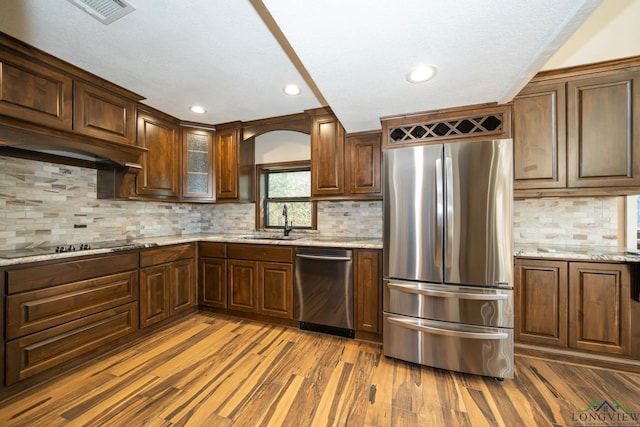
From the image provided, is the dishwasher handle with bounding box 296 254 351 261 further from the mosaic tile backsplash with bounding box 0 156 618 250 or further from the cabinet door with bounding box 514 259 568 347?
the cabinet door with bounding box 514 259 568 347

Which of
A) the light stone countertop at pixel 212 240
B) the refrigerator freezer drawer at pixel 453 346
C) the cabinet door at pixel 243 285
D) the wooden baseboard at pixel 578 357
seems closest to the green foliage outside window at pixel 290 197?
the light stone countertop at pixel 212 240

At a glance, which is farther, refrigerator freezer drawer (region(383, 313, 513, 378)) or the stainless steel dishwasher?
the stainless steel dishwasher

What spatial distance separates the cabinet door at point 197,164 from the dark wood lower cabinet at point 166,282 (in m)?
0.69

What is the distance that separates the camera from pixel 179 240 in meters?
2.74

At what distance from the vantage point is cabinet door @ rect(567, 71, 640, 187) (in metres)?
1.87

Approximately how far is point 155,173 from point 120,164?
0.43 m

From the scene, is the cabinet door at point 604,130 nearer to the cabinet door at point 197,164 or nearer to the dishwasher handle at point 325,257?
the dishwasher handle at point 325,257

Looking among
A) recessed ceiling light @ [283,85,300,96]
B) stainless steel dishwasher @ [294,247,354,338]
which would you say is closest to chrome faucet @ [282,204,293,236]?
stainless steel dishwasher @ [294,247,354,338]

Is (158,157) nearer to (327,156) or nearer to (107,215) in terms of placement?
(107,215)

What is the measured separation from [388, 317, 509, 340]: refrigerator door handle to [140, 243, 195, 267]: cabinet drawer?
2.28m

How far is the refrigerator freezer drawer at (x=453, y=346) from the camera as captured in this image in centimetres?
176

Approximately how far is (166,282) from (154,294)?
160 millimetres

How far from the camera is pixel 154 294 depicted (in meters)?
2.46

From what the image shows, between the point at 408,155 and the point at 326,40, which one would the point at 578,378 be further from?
the point at 326,40
